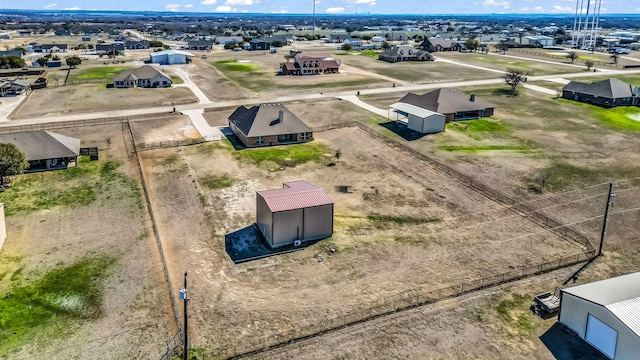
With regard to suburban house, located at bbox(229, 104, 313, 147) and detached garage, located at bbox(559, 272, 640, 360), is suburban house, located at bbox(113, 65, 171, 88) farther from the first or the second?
detached garage, located at bbox(559, 272, 640, 360)

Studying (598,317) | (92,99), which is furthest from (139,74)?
(598,317)

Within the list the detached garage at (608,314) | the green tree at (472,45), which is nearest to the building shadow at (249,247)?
the detached garage at (608,314)

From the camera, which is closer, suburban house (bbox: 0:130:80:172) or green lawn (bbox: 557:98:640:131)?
suburban house (bbox: 0:130:80:172)

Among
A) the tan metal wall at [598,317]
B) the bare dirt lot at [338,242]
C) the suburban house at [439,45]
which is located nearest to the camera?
the tan metal wall at [598,317]

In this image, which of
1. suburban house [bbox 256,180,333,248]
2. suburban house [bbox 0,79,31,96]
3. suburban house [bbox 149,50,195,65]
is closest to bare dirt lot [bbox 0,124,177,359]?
suburban house [bbox 256,180,333,248]

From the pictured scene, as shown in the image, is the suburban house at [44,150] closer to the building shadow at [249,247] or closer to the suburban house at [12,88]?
the building shadow at [249,247]

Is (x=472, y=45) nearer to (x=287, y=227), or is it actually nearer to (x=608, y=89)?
(x=608, y=89)
